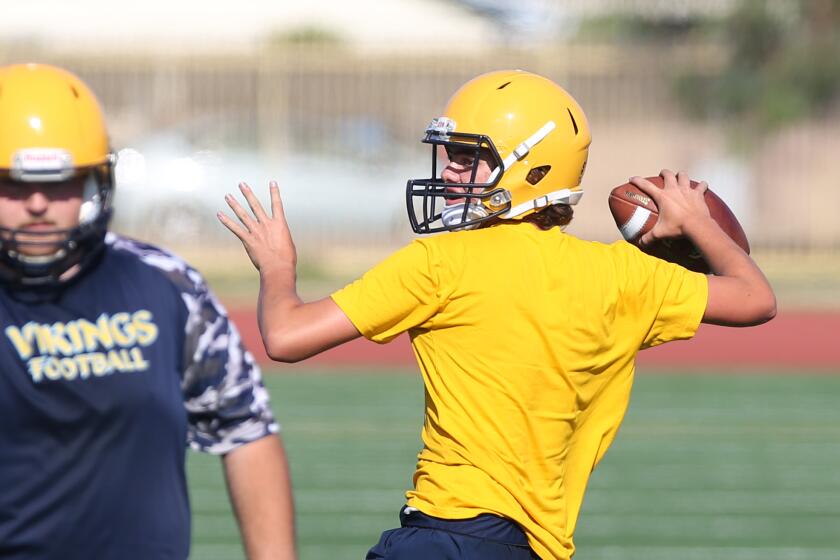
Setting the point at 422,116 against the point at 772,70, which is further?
the point at 772,70

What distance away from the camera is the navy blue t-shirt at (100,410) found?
2791 millimetres

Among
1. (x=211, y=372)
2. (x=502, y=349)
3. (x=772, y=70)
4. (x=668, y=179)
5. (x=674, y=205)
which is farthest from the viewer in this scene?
(x=772, y=70)

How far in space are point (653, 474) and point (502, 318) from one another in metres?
5.75

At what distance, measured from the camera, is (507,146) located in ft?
12.7

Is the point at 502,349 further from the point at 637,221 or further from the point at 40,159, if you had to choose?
the point at 40,159

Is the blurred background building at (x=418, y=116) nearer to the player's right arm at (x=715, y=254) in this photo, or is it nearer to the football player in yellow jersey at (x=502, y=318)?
the player's right arm at (x=715, y=254)

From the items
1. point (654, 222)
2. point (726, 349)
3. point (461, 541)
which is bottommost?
point (726, 349)

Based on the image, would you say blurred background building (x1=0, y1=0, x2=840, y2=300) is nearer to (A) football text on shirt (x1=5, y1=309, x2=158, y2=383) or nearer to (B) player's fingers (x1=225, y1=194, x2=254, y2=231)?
(B) player's fingers (x1=225, y1=194, x2=254, y2=231)

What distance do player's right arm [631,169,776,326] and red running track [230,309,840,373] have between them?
1057cm

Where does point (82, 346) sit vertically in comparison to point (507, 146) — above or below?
below

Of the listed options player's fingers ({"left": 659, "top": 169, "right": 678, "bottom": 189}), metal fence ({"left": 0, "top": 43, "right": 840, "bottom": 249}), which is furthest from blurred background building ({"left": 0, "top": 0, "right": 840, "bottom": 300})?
player's fingers ({"left": 659, "top": 169, "right": 678, "bottom": 189})

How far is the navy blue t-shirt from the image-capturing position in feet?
9.16

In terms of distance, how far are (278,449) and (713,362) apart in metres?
12.0

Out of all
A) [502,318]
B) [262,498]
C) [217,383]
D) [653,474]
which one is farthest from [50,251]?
[653,474]
